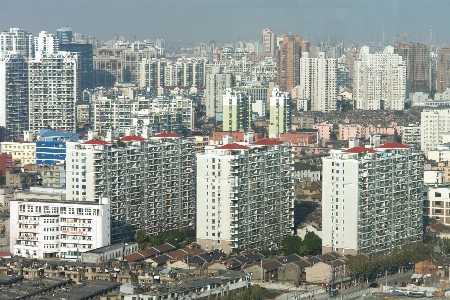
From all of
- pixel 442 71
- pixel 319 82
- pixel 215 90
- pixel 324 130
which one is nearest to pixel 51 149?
pixel 324 130

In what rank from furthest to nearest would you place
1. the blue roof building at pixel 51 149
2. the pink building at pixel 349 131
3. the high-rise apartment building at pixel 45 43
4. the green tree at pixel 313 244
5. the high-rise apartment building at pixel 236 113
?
the high-rise apartment building at pixel 45 43 → the pink building at pixel 349 131 → the high-rise apartment building at pixel 236 113 → the blue roof building at pixel 51 149 → the green tree at pixel 313 244

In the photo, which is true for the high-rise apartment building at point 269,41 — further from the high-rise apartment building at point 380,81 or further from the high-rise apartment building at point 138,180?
the high-rise apartment building at point 138,180

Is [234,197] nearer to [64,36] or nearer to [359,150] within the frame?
[359,150]

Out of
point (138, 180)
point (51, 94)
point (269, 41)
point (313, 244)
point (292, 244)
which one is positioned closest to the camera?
point (313, 244)

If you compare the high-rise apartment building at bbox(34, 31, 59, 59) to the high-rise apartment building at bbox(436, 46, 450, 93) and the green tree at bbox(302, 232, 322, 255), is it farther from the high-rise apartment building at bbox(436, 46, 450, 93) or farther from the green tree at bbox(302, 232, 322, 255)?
the green tree at bbox(302, 232, 322, 255)

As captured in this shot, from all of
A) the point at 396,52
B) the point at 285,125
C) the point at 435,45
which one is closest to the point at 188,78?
the point at 396,52

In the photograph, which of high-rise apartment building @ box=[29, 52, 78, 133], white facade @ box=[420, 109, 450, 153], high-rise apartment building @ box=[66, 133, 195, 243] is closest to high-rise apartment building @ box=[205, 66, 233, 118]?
high-rise apartment building @ box=[29, 52, 78, 133]

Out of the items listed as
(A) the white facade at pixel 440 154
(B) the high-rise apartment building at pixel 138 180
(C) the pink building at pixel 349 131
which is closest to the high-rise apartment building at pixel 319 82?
(C) the pink building at pixel 349 131

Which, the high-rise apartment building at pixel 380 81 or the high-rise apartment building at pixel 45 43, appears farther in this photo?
the high-rise apartment building at pixel 380 81
